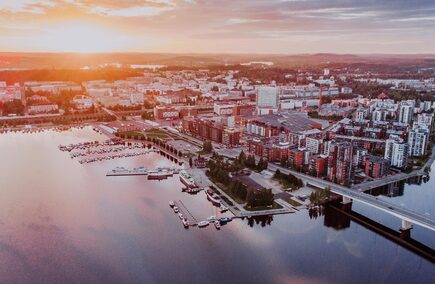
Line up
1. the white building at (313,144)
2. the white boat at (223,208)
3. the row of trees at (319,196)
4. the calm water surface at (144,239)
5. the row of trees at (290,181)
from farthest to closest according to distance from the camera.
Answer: the white building at (313,144)
the row of trees at (290,181)
the row of trees at (319,196)
the white boat at (223,208)
the calm water surface at (144,239)

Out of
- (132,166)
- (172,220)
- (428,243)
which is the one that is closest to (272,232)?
(172,220)

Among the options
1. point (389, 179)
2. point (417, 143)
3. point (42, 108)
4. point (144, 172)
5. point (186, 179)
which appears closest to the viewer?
point (186, 179)

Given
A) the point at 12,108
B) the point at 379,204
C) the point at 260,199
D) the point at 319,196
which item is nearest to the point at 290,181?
the point at 319,196

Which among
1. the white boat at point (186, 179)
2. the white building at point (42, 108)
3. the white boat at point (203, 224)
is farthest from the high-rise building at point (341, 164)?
the white building at point (42, 108)

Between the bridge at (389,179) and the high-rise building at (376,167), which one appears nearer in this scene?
the bridge at (389,179)

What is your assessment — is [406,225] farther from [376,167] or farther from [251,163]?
[251,163]

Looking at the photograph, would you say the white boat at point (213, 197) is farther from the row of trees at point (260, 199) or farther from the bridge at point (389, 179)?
the bridge at point (389, 179)

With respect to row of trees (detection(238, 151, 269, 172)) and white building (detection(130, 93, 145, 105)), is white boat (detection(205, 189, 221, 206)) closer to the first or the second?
row of trees (detection(238, 151, 269, 172))
